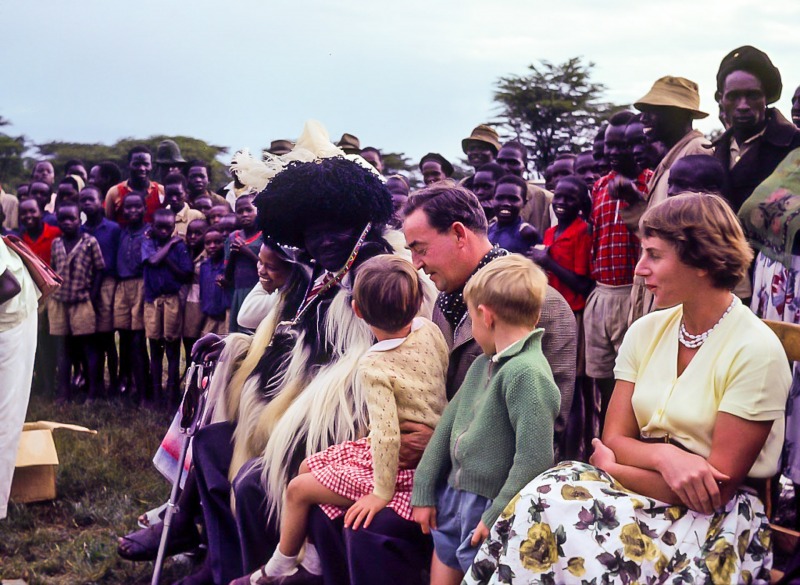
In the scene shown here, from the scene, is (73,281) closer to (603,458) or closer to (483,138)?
(483,138)

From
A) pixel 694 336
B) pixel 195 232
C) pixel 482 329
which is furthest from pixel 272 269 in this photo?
pixel 195 232

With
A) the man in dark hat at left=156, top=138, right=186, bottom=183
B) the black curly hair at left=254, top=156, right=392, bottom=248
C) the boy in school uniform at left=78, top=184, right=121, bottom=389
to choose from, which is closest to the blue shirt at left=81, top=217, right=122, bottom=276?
the boy in school uniform at left=78, top=184, right=121, bottom=389

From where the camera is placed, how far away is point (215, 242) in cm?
729

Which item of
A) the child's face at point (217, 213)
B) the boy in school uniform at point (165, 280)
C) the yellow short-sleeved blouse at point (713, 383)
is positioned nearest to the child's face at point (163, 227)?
the boy in school uniform at point (165, 280)

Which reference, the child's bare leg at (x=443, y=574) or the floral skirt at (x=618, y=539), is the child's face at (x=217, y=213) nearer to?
the child's bare leg at (x=443, y=574)

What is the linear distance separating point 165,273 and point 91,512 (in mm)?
2849

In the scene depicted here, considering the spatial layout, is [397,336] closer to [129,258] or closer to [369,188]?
[369,188]

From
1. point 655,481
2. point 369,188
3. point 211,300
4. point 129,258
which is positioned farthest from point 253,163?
point 129,258

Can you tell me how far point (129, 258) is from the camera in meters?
7.97

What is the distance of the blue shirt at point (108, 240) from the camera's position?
8109 mm

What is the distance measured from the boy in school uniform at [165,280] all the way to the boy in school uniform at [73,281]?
601 mm

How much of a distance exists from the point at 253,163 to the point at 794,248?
2.34 metres

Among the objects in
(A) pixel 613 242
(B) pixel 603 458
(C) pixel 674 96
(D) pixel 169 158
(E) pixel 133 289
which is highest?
(C) pixel 674 96

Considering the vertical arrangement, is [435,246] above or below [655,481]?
above
